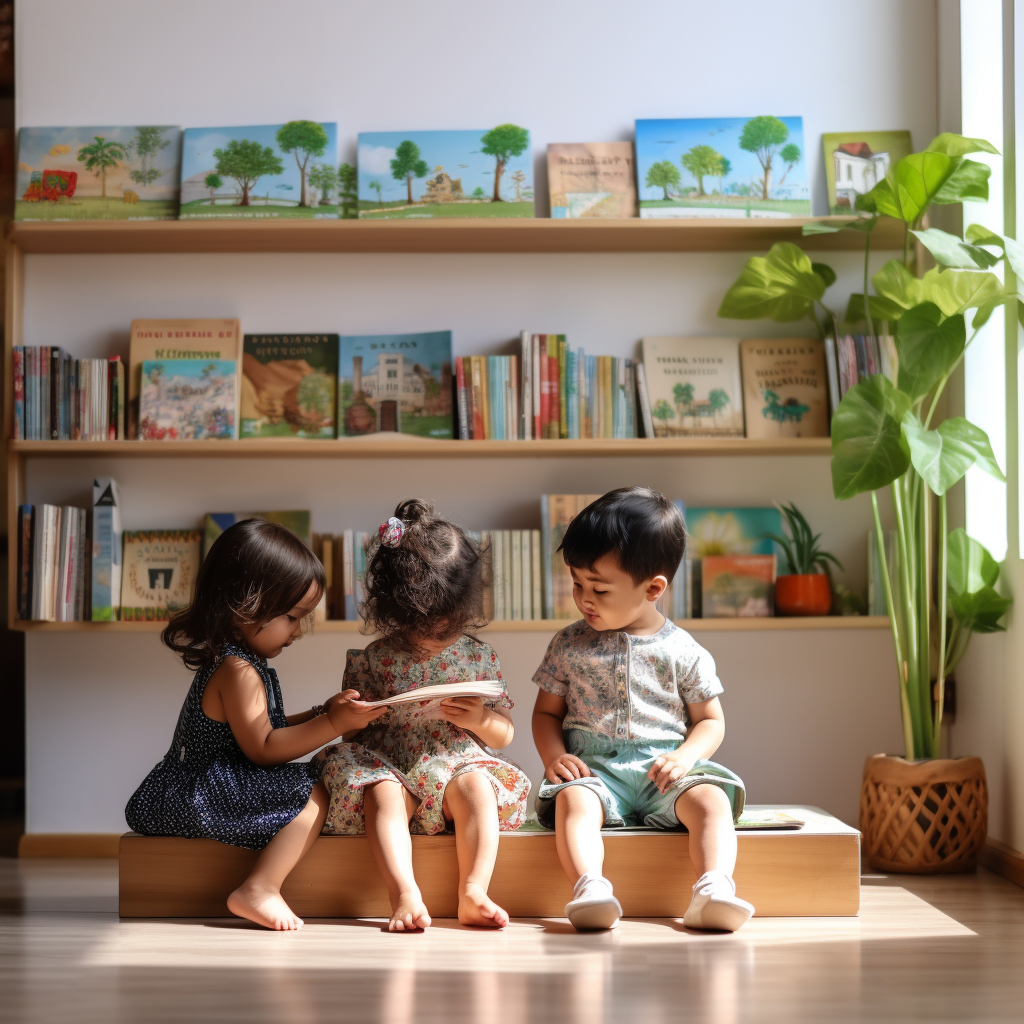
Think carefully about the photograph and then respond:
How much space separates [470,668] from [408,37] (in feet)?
5.51

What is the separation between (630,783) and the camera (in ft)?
6.25

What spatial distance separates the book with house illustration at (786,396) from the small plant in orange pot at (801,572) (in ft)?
0.66

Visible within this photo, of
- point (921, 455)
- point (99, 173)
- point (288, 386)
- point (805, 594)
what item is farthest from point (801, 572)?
point (99, 173)

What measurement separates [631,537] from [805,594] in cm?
81

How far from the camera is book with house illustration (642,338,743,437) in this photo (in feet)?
8.55

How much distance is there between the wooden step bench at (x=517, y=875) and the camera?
183cm

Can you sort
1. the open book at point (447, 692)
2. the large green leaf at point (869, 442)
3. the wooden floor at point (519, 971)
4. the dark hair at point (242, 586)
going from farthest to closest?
the large green leaf at point (869, 442), the dark hair at point (242, 586), the open book at point (447, 692), the wooden floor at point (519, 971)

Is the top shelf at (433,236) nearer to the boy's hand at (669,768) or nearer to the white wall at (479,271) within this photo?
the white wall at (479,271)

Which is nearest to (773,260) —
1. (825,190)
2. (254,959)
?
(825,190)

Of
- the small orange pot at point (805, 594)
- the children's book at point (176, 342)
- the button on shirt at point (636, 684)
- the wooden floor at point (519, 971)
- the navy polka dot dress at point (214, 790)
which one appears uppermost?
the children's book at point (176, 342)

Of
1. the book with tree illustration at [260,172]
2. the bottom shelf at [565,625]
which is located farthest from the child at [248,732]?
the book with tree illustration at [260,172]

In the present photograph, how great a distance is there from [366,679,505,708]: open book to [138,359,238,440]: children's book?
1.04m

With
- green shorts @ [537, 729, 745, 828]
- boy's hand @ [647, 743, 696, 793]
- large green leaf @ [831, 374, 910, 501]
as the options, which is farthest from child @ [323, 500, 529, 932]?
large green leaf @ [831, 374, 910, 501]

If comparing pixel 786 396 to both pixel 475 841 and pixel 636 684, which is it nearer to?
pixel 636 684
